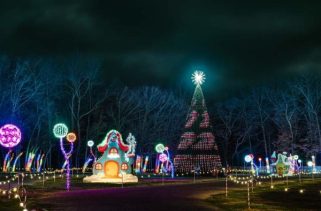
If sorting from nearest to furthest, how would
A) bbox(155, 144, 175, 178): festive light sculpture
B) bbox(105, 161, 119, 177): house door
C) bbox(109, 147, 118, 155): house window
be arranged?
1. bbox(105, 161, 119, 177): house door
2. bbox(109, 147, 118, 155): house window
3. bbox(155, 144, 175, 178): festive light sculpture

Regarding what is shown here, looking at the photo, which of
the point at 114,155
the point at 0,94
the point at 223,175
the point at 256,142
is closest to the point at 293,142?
the point at 256,142

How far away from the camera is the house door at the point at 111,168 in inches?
1369

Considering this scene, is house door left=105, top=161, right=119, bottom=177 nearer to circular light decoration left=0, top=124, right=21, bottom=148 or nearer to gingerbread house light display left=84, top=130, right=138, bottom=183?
gingerbread house light display left=84, top=130, right=138, bottom=183

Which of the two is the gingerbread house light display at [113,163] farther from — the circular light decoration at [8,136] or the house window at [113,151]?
the circular light decoration at [8,136]

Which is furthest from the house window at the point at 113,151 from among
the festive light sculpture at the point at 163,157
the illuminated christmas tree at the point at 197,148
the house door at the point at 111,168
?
the illuminated christmas tree at the point at 197,148

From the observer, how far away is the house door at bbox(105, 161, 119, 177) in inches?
1369

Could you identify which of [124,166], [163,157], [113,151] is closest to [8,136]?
[113,151]

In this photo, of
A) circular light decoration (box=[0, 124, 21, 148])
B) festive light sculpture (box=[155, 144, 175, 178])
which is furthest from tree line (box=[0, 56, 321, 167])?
circular light decoration (box=[0, 124, 21, 148])

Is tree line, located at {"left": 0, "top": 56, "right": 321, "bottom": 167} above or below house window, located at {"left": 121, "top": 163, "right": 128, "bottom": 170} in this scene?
above

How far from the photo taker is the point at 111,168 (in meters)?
34.9

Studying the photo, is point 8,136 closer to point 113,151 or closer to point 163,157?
point 113,151

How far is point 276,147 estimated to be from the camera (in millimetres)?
63594

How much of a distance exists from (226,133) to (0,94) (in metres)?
36.0

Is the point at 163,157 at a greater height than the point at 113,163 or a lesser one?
greater
